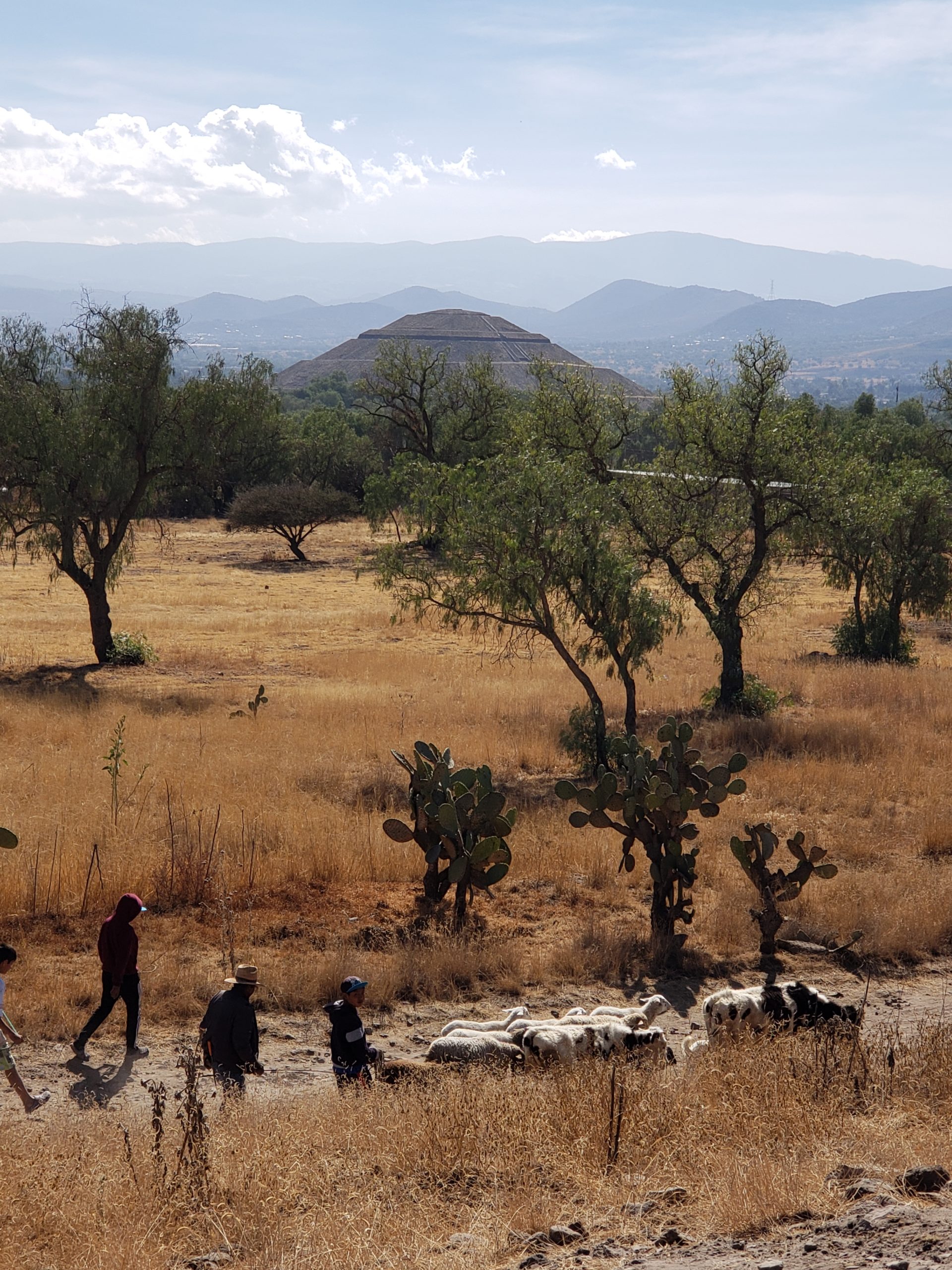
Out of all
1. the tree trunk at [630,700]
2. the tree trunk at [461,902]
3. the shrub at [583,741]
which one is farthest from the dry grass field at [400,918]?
the tree trunk at [630,700]

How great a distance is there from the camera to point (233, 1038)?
24.8 feet

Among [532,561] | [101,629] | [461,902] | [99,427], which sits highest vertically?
[99,427]

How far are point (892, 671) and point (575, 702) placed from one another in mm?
7918

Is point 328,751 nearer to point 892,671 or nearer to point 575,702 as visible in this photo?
point 575,702

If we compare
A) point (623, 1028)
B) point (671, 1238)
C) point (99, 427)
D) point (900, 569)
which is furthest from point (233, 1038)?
point (900, 569)

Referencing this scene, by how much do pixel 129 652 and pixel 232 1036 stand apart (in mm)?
20972

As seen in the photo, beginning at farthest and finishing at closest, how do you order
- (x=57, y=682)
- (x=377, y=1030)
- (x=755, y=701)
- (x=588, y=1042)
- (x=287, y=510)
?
(x=287, y=510) < (x=57, y=682) < (x=755, y=701) < (x=377, y=1030) < (x=588, y=1042)

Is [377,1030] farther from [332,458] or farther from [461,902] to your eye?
[332,458]

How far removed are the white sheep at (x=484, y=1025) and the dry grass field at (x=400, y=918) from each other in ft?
3.72

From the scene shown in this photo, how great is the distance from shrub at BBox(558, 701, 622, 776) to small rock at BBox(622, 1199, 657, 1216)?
1179cm

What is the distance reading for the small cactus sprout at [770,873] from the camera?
35.2ft

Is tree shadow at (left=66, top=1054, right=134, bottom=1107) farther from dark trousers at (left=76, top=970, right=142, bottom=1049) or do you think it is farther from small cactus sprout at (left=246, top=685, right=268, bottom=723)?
small cactus sprout at (left=246, top=685, right=268, bottom=723)

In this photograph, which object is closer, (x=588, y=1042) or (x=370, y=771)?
(x=588, y=1042)

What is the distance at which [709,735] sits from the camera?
1909 centimetres
